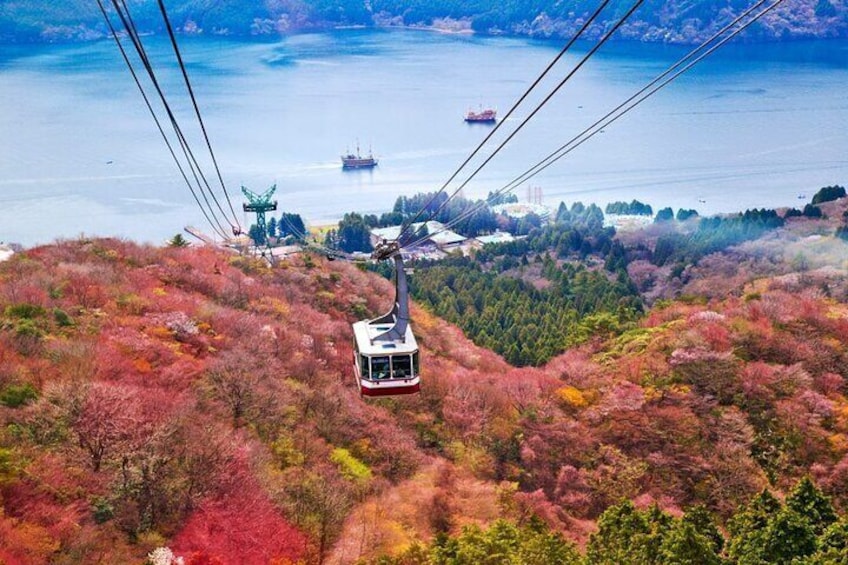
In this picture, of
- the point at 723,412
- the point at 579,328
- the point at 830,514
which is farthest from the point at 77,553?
the point at 579,328

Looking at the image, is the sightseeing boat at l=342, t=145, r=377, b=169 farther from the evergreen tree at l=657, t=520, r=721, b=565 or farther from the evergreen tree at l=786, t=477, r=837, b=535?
the evergreen tree at l=657, t=520, r=721, b=565

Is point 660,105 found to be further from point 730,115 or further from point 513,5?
point 513,5

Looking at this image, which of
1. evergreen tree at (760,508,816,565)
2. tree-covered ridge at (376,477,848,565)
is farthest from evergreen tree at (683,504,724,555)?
evergreen tree at (760,508,816,565)

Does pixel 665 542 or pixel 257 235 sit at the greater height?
pixel 257 235

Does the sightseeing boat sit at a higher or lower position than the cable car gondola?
higher

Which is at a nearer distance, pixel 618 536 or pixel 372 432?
pixel 618 536

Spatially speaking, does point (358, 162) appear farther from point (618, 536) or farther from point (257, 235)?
point (618, 536)

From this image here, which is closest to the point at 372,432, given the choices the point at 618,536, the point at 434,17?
the point at 618,536

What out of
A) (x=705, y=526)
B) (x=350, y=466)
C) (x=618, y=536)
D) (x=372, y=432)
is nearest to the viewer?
(x=618, y=536)
